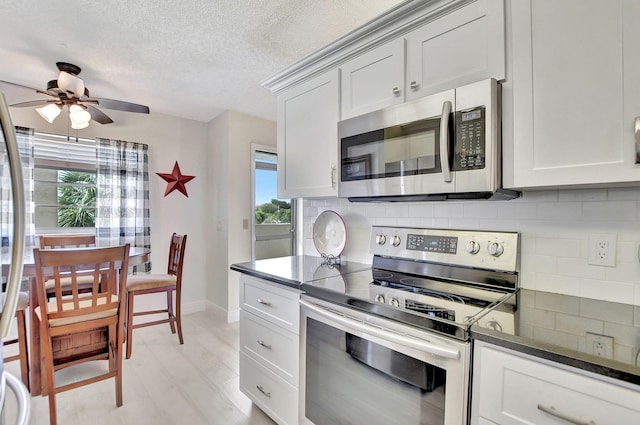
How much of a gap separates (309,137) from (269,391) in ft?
4.96

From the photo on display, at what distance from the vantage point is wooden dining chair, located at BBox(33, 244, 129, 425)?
1.80 m

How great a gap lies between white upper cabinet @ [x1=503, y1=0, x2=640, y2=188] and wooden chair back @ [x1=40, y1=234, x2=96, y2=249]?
3.45 meters

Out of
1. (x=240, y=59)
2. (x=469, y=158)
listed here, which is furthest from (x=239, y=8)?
(x=469, y=158)

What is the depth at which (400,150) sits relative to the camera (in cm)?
147

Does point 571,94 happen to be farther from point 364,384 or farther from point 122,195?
point 122,195

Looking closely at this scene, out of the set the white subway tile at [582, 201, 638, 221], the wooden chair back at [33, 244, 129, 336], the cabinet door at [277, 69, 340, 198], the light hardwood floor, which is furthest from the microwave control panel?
the wooden chair back at [33, 244, 129, 336]

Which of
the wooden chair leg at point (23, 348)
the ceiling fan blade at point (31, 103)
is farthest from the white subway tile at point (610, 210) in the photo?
the ceiling fan blade at point (31, 103)

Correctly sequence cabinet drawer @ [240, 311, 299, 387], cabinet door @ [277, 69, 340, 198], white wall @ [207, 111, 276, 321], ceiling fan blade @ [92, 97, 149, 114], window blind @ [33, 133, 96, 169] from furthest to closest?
white wall @ [207, 111, 276, 321], window blind @ [33, 133, 96, 169], ceiling fan blade @ [92, 97, 149, 114], cabinet door @ [277, 69, 340, 198], cabinet drawer @ [240, 311, 299, 387]

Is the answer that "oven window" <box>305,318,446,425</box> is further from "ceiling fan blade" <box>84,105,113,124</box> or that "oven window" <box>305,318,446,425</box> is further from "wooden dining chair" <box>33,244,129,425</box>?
"ceiling fan blade" <box>84,105,113,124</box>

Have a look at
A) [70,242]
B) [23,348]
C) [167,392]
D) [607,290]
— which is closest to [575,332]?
[607,290]

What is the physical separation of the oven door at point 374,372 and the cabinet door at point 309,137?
0.78 m

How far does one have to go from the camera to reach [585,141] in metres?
1.03

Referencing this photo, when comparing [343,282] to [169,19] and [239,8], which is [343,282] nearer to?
[239,8]

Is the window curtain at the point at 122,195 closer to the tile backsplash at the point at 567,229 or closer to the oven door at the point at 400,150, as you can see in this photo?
the oven door at the point at 400,150
